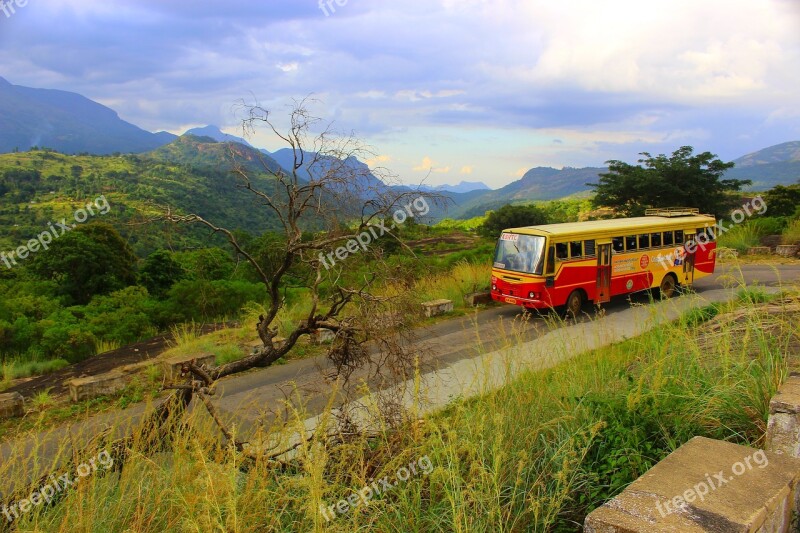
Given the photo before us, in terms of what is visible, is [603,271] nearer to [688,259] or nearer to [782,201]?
[688,259]

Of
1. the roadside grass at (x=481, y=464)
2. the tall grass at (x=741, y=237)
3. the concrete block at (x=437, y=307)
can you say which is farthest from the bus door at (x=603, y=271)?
the tall grass at (x=741, y=237)

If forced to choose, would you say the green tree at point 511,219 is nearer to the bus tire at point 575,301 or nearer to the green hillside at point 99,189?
the green hillside at point 99,189

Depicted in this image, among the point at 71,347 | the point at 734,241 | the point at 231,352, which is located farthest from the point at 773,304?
the point at 734,241

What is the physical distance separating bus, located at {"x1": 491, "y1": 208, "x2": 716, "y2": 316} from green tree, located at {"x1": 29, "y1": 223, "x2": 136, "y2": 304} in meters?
15.6

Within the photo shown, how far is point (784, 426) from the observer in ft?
11.8

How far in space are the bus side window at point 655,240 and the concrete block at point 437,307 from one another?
5.54m

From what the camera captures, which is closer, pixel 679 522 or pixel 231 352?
pixel 679 522

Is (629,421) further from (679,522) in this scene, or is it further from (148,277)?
(148,277)

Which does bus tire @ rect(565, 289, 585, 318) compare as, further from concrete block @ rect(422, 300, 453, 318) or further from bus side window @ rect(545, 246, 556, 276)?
concrete block @ rect(422, 300, 453, 318)

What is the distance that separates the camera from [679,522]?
2641 mm

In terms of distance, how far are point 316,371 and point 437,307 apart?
5093mm

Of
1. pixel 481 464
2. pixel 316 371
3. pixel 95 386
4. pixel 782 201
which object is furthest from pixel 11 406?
pixel 782 201

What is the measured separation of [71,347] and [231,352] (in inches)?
174

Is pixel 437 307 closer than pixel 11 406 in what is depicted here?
No
